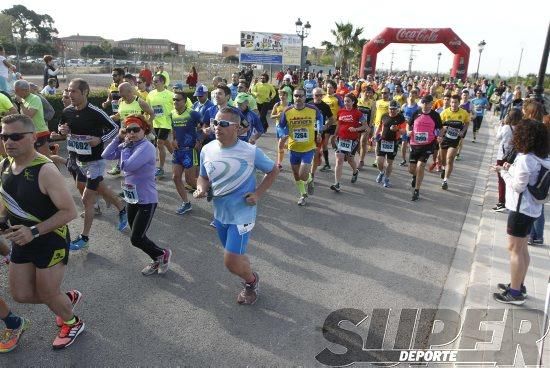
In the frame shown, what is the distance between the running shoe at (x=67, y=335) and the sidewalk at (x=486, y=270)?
329 centimetres

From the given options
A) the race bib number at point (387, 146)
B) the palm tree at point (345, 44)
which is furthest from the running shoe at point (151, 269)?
the palm tree at point (345, 44)

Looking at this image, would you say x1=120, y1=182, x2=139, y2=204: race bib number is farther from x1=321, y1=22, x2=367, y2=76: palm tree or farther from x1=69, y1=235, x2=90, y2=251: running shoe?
x1=321, y1=22, x2=367, y2=76: palm tree

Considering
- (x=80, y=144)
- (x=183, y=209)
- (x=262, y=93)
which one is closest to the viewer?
(x=80, y=144)

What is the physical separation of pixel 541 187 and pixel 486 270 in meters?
1.39

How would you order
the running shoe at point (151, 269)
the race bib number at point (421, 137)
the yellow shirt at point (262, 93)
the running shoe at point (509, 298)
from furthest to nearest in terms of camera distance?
the yellow shirt at point (262, 93), the race bib number at point (421, 137), the running shoe at point (151, 269), the running shoe at point (509, 298)

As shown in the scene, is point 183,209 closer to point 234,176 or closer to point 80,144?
point 80,144

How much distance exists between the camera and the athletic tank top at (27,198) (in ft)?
9.87

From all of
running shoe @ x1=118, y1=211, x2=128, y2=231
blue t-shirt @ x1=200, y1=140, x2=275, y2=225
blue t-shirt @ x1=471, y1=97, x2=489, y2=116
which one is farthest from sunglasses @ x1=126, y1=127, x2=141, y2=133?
blue t-shirt @ x1=471, y1=97, x2=489, y2=116

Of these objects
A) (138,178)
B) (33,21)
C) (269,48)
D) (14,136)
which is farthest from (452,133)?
(33,21)

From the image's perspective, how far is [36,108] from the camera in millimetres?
6812

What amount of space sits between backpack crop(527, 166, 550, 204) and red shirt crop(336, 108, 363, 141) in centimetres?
443

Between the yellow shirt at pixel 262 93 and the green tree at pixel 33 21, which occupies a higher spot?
the green tree at pixel 33 21

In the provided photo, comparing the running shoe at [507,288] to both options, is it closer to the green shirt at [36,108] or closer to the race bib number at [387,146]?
the race bib number at [387,146]

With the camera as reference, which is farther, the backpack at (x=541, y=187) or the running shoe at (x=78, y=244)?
the running shoe at (x=78, y=244)
